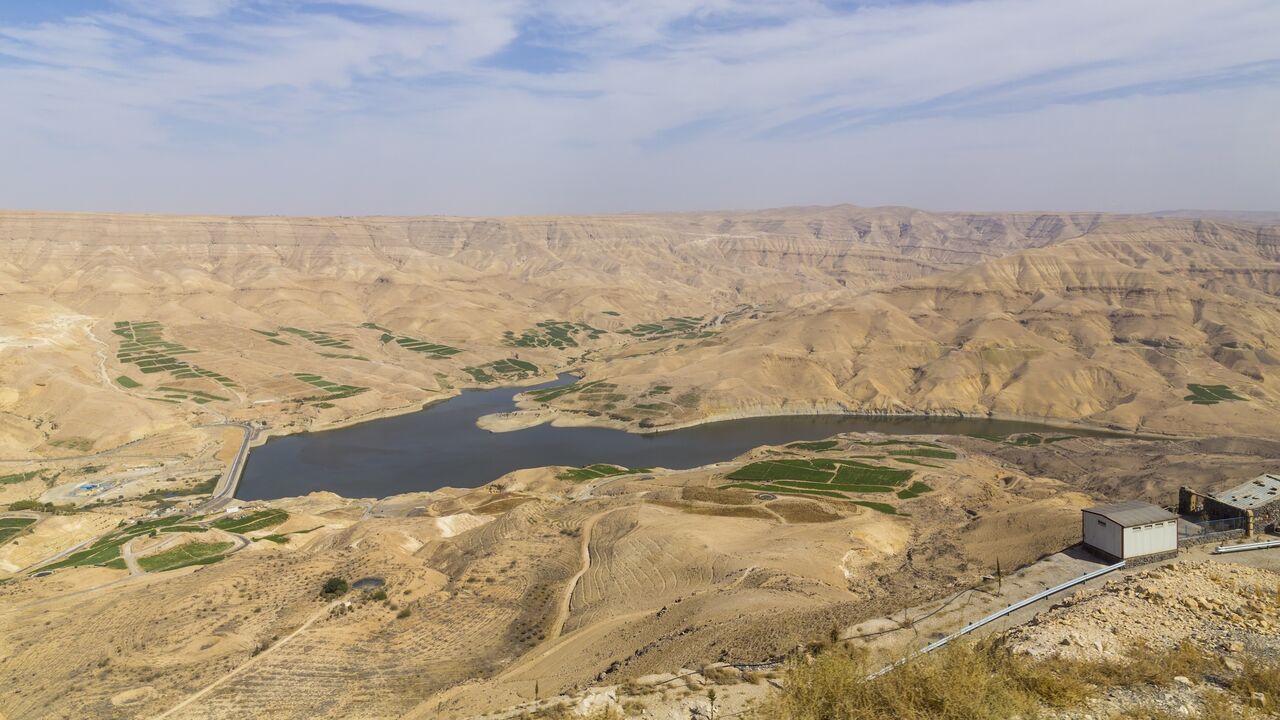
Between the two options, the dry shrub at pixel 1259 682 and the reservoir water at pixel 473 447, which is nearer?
the dry shrub at pixel 1259 682

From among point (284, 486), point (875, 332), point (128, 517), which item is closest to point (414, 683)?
point (128, 517)

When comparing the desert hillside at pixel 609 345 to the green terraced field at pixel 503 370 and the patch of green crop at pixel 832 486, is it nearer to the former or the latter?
the green terraced field at pixel 503 370

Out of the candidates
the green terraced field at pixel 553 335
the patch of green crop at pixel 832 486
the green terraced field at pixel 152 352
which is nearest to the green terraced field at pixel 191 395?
the green terraced field at pixel 152 352

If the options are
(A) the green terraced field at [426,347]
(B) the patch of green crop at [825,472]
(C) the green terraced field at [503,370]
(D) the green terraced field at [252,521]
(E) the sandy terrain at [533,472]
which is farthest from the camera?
(A) the green terraced field at [426,347]

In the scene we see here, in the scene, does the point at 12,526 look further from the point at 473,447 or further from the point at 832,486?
the point at 832,486

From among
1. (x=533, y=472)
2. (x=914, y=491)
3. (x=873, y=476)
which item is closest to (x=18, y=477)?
(x=533, y=472)

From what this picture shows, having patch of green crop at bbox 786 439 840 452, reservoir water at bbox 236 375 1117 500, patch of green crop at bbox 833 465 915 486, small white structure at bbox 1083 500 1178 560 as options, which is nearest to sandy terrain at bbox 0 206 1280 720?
patch of green crop at bbox 833 465 915 486
